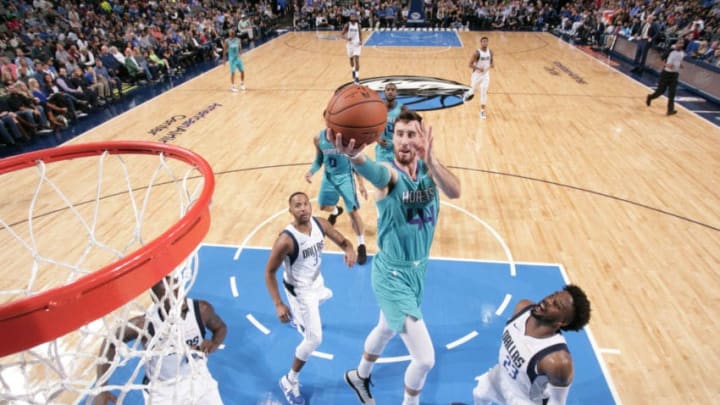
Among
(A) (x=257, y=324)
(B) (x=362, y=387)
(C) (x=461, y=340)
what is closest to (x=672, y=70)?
(C) (x=461, y=340)

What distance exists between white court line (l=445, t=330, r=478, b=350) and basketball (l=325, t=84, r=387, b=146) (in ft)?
7.43

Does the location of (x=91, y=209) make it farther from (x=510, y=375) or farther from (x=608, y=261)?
(x=608, y=261)

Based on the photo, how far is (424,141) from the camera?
239 cm

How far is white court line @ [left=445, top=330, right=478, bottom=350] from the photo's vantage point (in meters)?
3.91

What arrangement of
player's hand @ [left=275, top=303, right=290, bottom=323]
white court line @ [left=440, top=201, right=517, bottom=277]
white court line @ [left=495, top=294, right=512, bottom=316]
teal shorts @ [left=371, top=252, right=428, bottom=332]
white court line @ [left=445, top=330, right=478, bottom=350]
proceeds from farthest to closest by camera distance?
white court line @ [left=440, top=201, right=517, bottom=277], white court line @ [left=495, top=294, right=512, bottom=316], white court line @ [left=445, top=330, right=478, bottom=350], player's hand @ [left=275, top=303, right=290, bottom=323], teal shorts @ [left=371, top=252, right=428, bottom=332]

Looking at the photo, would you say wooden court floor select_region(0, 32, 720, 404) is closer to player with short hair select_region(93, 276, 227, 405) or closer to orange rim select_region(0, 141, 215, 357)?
player with short hair select_region(93, 276, 227, 405)

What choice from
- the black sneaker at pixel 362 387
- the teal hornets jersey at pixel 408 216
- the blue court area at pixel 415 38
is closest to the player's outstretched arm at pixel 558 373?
the teal hornets jersey at pixel 408 216

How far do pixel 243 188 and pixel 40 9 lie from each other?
44.7 feet

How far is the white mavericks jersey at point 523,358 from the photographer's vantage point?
2525mm

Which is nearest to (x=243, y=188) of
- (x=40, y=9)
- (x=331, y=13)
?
(x=40, y=9)

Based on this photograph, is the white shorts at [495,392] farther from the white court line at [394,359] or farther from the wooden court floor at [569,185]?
the wooden court floor at [569,185]

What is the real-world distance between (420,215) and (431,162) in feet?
1.31

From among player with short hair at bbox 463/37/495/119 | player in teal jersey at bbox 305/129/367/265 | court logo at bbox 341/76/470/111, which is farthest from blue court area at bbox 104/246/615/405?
court logo at bbox 341/76/470/111

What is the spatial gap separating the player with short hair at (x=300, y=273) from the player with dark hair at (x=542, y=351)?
50.3 inches
